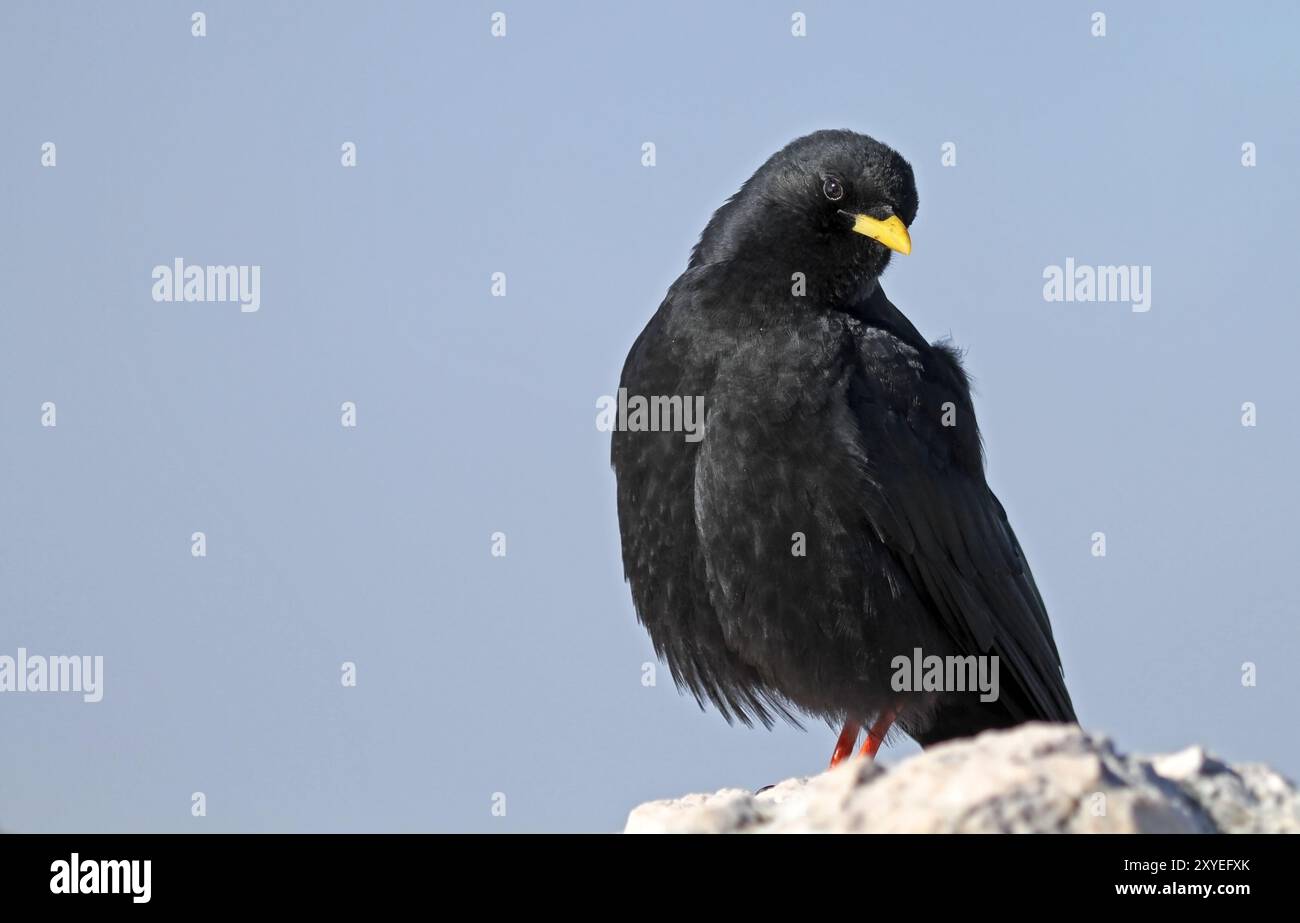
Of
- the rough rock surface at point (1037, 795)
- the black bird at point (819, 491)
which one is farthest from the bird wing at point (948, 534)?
the rough rock surface at point (1037, 795)

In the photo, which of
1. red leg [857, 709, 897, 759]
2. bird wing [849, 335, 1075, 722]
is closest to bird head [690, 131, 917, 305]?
bird wing [849, 335, 1075, 722]

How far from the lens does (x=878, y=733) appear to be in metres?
7.63

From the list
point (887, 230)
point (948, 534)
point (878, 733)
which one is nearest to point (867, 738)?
point (878, 733)

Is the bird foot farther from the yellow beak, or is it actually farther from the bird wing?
the yellow beak

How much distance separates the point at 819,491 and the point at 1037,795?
3646 millimetres

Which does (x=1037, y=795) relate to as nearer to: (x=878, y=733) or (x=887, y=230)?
(x=878, y=733)

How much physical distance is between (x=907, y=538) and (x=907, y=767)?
3544 mm

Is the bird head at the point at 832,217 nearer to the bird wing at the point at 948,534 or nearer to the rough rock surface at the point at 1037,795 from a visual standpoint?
the bird wing at the point at 948,534

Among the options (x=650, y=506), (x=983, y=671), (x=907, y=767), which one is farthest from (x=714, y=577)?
(x=907, y=767)

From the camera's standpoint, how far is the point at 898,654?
24.4 feet

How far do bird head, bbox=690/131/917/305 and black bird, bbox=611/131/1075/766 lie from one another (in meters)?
0.01

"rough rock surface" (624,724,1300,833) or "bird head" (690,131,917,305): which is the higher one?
"bird head" (690,131,917,305)

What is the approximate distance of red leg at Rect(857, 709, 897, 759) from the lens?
7.52 metres
